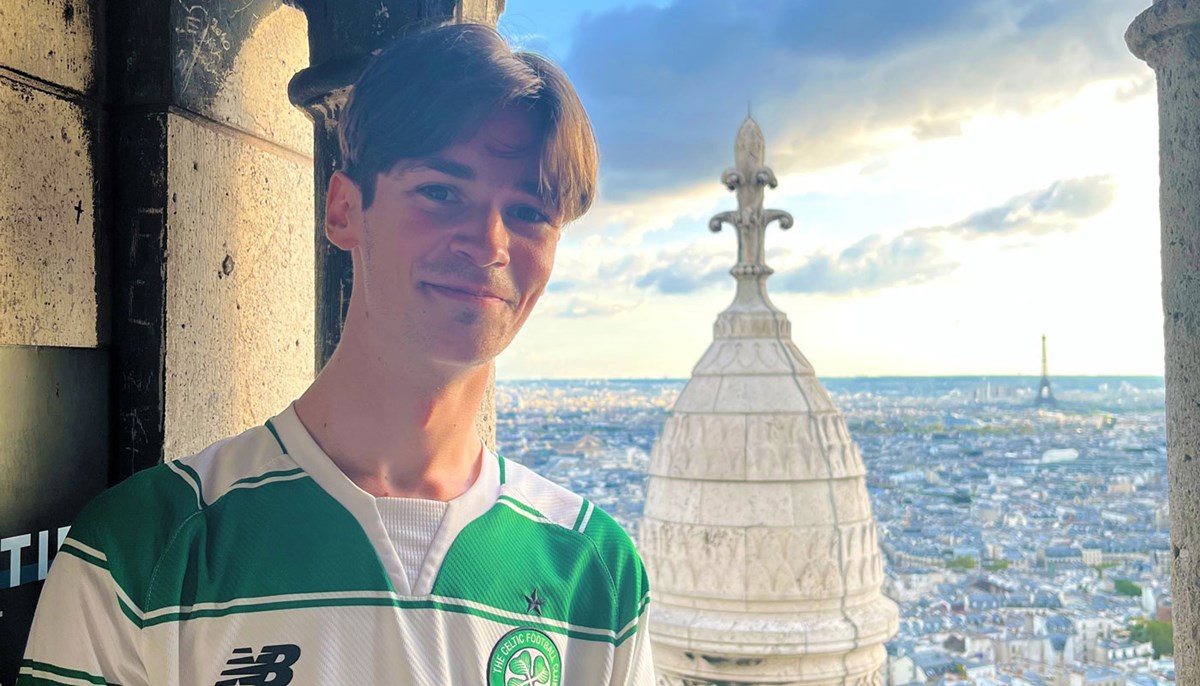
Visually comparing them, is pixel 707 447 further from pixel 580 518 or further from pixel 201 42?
pixel 580 518

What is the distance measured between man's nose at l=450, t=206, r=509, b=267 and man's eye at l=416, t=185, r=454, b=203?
39mm

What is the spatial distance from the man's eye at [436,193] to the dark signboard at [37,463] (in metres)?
0.70

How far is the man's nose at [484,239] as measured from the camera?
1283mm

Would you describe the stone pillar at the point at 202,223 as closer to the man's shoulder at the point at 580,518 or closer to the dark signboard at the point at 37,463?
the dark signboard at the point at 37,463

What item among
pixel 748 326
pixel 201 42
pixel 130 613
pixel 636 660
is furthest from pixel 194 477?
pixel 748 326

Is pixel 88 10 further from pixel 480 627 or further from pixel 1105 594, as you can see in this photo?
pixel 1105 594

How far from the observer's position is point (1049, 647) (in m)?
8.45

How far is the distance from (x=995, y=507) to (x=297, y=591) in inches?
401

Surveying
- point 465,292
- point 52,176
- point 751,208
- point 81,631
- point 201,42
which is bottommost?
point 81,631

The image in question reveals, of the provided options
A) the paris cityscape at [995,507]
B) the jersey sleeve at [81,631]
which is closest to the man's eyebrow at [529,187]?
the jersey sleeve at [81,631]

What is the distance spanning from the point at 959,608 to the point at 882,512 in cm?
121

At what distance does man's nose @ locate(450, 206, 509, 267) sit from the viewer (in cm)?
128

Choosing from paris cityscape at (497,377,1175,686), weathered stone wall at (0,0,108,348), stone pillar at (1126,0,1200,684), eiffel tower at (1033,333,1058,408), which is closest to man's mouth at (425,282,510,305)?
weathered stone wall at (0,0,108,348)

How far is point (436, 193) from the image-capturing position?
129 cm
